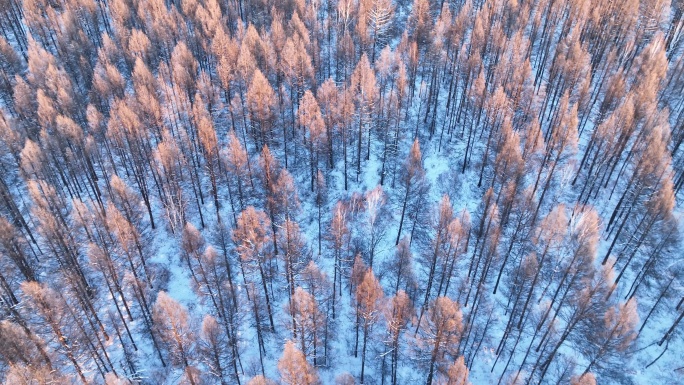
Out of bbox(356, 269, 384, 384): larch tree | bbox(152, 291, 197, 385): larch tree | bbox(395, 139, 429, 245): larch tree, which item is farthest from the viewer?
bbox(395, 139, 429, 245): larch tree

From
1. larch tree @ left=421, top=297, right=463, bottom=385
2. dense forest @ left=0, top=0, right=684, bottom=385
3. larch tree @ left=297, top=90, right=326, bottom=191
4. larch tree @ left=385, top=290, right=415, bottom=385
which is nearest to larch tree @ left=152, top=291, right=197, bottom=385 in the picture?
dense forest @ left=0, top=0, right=684, bottom=385

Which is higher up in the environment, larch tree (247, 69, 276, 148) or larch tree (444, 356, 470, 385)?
larch tree (247, 69, 276, 148)

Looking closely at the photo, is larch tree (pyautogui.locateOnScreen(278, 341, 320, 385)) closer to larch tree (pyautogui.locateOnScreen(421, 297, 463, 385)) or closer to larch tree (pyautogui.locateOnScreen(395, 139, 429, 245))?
larch tree (pyautogui.locateOnScreen(421, 297, 463, 385))

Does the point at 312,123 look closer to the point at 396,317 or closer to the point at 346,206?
the point at 346,206

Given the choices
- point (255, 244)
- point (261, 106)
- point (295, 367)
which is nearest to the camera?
point (295, 367)

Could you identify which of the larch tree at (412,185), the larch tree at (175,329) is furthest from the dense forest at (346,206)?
the larch tree at (412,185)

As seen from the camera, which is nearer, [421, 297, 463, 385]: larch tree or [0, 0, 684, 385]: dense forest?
[421, 297, 463, 385]: larch tree

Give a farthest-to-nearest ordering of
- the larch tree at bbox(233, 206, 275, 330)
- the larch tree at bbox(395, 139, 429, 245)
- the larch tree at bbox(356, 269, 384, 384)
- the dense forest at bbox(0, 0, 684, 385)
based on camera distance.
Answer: the larch tree at bbox(395, 139, 429, 245), the larch tree at bbox(233, 206, 275, 330), the dense forest at bbox(0, 0, 684, 385), the larch tree at bbox(356, 269, 384, 384)

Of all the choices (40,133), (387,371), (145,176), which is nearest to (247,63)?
(145,176)

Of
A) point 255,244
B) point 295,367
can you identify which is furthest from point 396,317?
point 255,244
